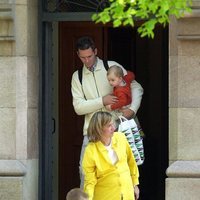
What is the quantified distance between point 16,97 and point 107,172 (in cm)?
222

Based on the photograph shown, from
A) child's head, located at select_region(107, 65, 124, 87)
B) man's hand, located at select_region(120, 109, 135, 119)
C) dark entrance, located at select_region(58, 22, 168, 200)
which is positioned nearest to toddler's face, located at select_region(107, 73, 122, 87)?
child's head, located at select_region(107, 65, 124, 87)

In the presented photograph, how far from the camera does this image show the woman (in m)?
12.7

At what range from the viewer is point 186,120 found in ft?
46.3

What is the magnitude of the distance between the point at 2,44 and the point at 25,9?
49cm

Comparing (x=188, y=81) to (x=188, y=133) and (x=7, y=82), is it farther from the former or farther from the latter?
(x=7, y=82)

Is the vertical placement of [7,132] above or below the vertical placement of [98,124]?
below

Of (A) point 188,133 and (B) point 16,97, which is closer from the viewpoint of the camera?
(A) point 188,133

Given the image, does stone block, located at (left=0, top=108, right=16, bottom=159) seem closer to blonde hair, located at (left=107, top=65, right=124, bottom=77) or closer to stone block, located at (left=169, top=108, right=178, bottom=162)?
blonde hair, located at (left=107, top=65, right=124, bottom=77)

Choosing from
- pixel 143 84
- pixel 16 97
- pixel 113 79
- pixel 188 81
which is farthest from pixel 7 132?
pixel 143 84

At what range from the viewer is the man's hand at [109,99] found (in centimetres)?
1375

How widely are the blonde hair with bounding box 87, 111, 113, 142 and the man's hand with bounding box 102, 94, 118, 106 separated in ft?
3.39

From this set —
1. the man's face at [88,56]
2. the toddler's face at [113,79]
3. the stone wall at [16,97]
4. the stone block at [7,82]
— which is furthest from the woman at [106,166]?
the stone block at [7,82]

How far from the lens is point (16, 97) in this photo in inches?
575

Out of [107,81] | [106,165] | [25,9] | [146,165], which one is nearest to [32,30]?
[25,9]
